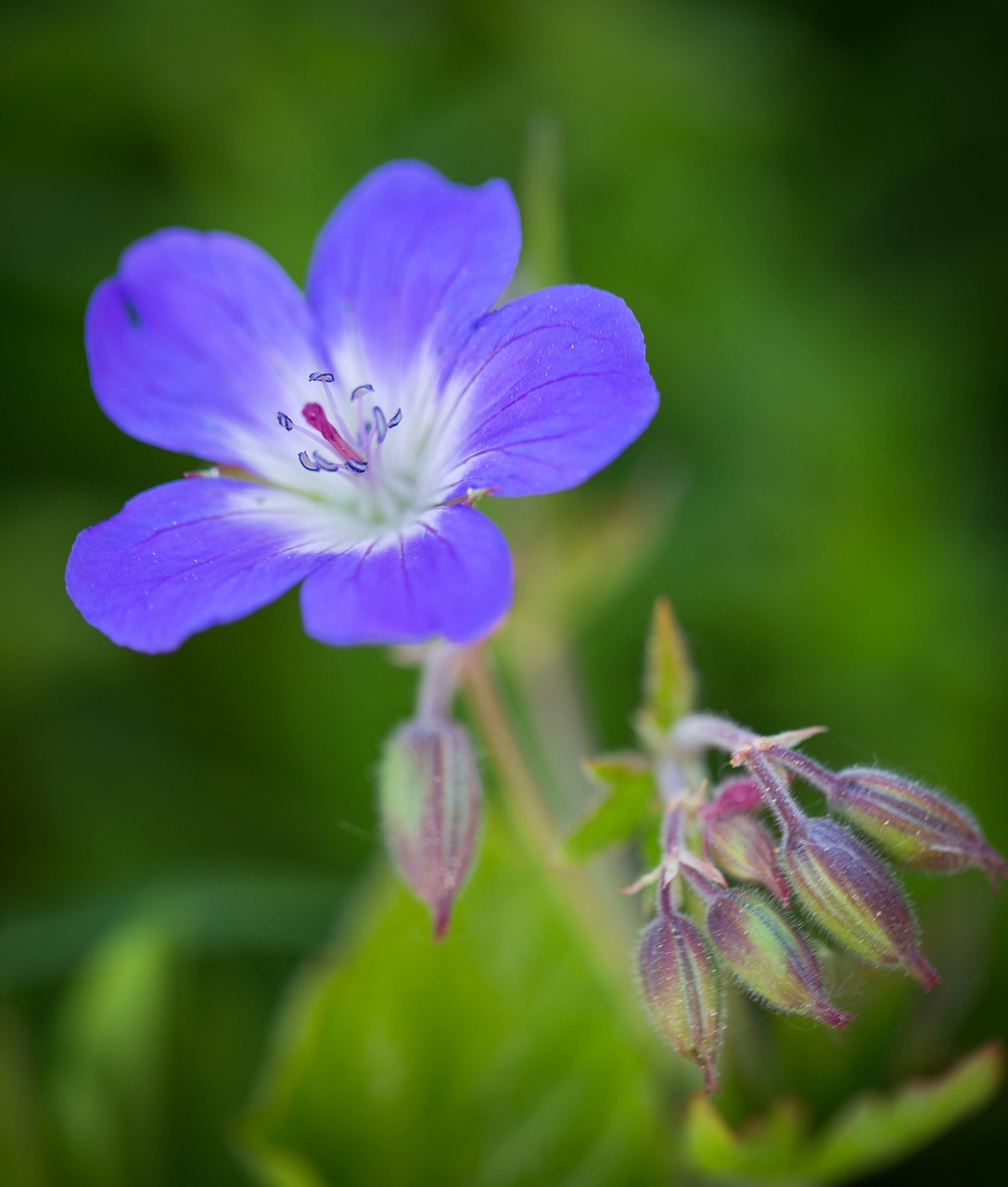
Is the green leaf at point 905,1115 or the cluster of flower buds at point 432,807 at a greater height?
the cluster of flower buds at point 432,807

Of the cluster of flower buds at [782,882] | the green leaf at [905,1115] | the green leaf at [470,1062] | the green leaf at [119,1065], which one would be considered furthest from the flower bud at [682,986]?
the green leaf at [119,1065]

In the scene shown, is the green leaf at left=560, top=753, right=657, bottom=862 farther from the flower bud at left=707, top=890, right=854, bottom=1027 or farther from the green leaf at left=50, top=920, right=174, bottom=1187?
the green leaf at left=50, top=920, right=174, bottom=1187

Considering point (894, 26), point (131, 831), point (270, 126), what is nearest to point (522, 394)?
point (131, 831)

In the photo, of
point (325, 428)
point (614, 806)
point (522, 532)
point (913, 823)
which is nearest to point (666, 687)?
point (614, 806)

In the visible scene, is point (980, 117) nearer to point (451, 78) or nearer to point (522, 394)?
point (451, 78)

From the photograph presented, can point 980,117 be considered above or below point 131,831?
above

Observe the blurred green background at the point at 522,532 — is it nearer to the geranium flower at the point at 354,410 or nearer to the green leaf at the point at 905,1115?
the green leaf at the point at 905,1115
